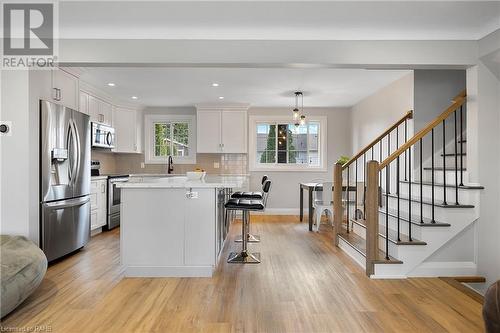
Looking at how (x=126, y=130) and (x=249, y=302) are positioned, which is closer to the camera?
(x=249, y=302)

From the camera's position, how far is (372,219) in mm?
3066

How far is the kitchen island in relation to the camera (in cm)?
308

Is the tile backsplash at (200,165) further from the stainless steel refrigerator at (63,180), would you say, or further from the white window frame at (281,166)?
the stainless steel refrigerator at (63,180)

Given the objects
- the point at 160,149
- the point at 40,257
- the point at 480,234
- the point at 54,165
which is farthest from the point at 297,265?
the point at 160,149

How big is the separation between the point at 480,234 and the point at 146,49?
3779mm

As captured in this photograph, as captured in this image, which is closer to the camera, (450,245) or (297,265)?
(450,245)

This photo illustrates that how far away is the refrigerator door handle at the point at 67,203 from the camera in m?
3.36

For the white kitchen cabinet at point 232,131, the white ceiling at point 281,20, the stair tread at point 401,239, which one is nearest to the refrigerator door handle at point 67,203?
the white ceiling at point 281,20

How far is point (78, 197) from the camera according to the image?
3863 mm

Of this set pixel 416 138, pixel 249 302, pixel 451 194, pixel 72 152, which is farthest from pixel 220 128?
pixel 249 302

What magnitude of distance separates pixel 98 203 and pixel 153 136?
239 cm

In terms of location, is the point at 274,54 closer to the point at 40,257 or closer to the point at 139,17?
the point at 139,17

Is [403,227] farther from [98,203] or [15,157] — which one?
[98,203]

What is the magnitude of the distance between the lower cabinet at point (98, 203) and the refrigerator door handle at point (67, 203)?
64 cm
